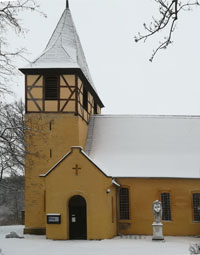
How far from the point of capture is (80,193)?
20266 millimetres

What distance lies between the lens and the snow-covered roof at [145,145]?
23.3m

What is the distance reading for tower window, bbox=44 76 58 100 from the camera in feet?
78.1

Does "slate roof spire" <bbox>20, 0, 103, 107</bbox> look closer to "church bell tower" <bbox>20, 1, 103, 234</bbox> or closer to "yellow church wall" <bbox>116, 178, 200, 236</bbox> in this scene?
"church bell tower" <bbox>20, 1, 103, 234</bbox>

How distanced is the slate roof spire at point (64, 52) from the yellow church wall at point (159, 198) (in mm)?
7701

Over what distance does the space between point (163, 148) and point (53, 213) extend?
8.36 m

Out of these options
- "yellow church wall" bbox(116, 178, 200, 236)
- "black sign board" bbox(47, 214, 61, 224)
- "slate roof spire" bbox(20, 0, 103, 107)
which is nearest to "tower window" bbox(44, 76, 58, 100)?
"slate roof spire" bbox(20, 0, 103, 107)

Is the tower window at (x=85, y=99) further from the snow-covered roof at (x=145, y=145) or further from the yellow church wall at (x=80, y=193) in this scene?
the yellow church wall at (x=80, y=193)

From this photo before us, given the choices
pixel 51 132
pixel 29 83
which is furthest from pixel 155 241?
pixel 29 83

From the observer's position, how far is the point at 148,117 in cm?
2695

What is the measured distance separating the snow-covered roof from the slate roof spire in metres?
3.49

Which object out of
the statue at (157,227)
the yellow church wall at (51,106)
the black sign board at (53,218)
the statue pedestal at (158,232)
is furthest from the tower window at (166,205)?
the yellow church wall at (51,106)

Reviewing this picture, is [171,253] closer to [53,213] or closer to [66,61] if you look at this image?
[53,213]

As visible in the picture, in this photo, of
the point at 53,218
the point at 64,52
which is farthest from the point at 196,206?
the point at 64,52

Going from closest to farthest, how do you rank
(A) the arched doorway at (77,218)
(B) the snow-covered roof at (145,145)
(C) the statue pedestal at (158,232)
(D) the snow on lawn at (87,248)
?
(D) the snow on lawn at (87,248) < (C) the statue pedestal at (158,232) < (A) the arched doorway at (77,218) < (B) the snow-covered roof at (145,145)
